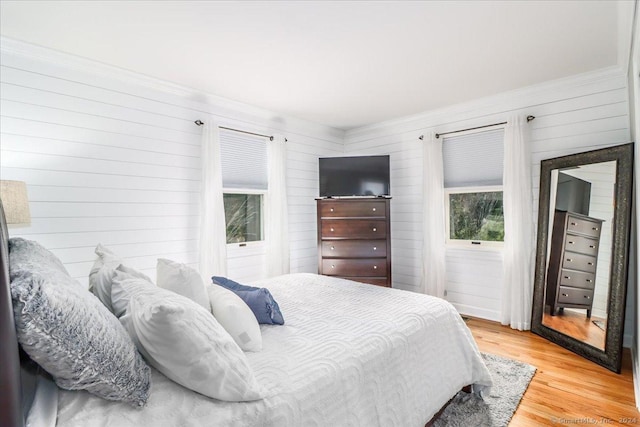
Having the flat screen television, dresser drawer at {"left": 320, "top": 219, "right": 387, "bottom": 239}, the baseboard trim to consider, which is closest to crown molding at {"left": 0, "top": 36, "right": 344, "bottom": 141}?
the flat screen television

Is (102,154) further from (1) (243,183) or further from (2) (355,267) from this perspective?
(2) (355,267)

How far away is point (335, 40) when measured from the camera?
2459mm

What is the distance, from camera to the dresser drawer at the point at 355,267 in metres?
4.04

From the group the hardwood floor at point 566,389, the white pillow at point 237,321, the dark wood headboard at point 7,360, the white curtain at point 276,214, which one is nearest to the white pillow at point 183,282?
the white pillow at point 237,321

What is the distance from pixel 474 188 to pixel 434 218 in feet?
1.86

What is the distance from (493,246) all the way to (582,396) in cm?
182

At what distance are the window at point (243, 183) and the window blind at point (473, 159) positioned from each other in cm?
226

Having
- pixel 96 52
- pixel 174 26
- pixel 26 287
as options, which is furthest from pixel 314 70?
pixel 26 287

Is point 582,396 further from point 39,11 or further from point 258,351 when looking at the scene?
point 39,11

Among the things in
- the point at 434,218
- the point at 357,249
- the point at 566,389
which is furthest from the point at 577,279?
the point at 357,249

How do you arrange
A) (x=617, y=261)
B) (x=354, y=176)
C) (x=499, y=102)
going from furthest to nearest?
(x=354, y=176)
(x=499, y=102)
(x=617, y=261)

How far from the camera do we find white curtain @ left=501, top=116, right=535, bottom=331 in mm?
3447

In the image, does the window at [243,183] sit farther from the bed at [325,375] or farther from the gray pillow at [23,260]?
the gray pillow at [23,260]

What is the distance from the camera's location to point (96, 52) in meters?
2.60
